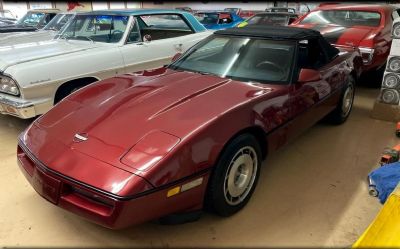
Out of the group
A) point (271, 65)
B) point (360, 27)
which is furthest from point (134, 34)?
point (360, 27)

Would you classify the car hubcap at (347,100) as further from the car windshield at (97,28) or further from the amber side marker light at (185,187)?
the car windshield at (97,28)

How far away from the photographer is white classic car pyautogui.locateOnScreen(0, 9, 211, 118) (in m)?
3.84

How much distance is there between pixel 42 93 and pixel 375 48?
4.90 m

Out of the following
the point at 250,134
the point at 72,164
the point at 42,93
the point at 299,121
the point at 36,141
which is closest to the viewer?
the point at 72,164

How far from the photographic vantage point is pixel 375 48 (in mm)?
5484

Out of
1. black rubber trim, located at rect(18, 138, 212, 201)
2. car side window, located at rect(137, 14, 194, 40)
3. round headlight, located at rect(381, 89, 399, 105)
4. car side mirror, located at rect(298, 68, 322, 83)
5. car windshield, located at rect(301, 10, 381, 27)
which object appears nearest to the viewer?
black rubber trim, located at rect(18, 138, 212, 201)

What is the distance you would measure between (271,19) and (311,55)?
19.5 feet

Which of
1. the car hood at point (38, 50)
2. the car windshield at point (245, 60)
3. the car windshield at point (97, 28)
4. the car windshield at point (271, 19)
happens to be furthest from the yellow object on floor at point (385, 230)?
the car windshield at point (271, 19)

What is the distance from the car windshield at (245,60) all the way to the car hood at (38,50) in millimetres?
1725

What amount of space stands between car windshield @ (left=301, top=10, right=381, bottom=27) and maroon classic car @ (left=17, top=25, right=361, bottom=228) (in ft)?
10.2

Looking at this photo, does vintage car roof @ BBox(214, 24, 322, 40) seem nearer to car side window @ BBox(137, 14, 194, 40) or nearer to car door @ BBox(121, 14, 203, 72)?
car door @ BBox(121, 14, 203, 72)

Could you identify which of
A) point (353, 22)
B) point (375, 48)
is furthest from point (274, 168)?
point (353, 22)

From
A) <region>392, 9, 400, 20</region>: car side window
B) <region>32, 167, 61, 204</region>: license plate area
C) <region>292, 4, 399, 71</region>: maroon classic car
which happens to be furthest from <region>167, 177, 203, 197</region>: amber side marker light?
<region>392, 9, 400, 20</region>: car side window

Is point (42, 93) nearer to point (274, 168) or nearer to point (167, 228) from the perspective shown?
point (167, 228)
